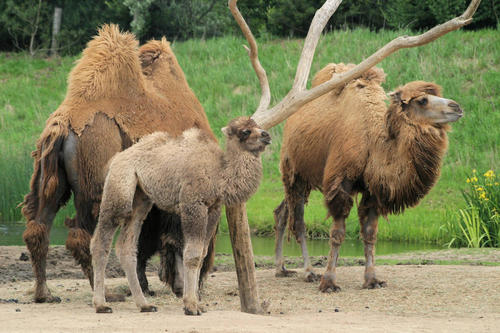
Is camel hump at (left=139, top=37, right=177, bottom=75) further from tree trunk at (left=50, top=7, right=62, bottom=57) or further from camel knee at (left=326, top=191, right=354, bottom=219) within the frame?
tree trunk at (left=50, top=7, right=62, bottom=57)

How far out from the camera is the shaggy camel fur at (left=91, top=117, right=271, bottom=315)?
7.11 m

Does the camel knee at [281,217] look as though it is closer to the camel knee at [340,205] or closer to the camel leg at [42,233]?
the camel knee at [340,205]

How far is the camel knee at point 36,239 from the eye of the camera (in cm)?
815

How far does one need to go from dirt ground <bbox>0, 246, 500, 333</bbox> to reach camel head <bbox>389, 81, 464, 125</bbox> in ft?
6.10

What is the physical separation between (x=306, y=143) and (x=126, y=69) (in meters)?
2.88

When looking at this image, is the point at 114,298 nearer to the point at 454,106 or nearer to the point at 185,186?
the point at 185,186

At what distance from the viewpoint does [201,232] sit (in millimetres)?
7125

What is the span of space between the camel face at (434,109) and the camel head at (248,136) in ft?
9.11

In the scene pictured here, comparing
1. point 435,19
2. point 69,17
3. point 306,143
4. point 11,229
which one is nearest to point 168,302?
point 306,143

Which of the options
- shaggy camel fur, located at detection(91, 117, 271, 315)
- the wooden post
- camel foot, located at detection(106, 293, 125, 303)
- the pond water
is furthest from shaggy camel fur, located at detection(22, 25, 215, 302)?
A: the pond water

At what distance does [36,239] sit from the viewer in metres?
8.15

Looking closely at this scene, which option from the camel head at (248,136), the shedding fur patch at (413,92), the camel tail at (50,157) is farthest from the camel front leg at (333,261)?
the camel tail at (50,157)

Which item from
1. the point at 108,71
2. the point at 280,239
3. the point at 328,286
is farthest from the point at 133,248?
the point at 280,239

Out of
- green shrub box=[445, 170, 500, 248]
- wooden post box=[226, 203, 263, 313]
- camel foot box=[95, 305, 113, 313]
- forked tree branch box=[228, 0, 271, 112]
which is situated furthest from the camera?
green shrub box=[445, 170, 500, 248]
